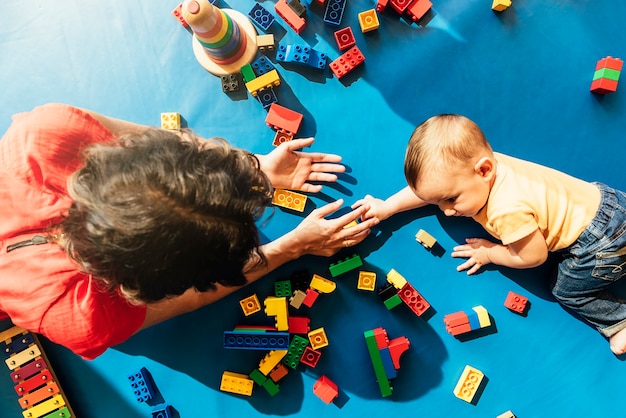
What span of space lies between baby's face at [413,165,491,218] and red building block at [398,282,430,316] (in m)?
0.23

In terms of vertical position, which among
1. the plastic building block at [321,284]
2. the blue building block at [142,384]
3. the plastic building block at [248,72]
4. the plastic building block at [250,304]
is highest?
the plastic building block at [248,72]

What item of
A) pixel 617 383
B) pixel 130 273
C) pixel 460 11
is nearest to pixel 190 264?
pixel 130 273

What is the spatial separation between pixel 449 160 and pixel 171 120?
2.10ft

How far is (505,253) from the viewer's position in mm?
1021

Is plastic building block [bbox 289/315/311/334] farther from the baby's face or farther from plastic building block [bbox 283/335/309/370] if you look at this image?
the baby's face

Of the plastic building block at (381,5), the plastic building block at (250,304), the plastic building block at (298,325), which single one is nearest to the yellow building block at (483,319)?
the plastic building block at (298,325)

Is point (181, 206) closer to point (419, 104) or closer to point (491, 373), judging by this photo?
point (419, 104)

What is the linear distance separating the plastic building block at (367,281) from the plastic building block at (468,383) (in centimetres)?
28

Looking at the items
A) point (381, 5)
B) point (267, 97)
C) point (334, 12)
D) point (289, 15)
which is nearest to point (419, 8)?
point (381, 5)

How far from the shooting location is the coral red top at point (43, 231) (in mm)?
757

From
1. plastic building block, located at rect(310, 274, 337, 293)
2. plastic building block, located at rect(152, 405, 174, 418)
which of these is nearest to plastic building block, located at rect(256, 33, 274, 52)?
plastic building block, located at rect(310, 274, 337, 293)

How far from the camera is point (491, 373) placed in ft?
3.59

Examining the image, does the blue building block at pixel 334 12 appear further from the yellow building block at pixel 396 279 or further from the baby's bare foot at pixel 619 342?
the baby's bare foot at pixel 619 342

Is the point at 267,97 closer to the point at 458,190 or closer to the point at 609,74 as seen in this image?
the point at 458,190
